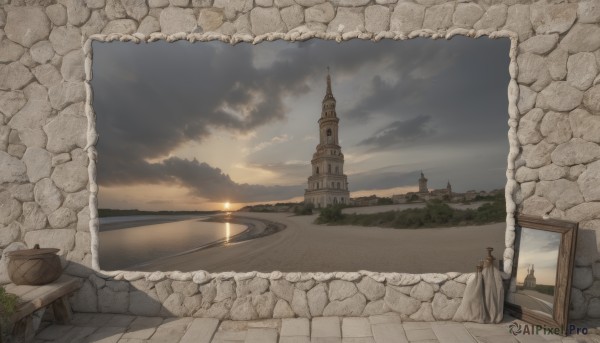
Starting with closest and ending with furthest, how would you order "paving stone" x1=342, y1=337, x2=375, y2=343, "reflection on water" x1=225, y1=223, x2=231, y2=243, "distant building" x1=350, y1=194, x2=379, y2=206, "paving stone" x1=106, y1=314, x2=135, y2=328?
1. "paving stone" x1=342, y1=337, x2=375, y2=343
2. "paving stone" x1=106, y1=314, x2=135, y2=328
3. "reflection on water" x1=225, y1=223, x2=231, y2=243
4. "distant building" x1=350, y1=194, x2=379, y2=206

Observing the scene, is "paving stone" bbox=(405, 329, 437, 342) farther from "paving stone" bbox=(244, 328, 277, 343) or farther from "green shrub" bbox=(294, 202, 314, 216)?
"green shrub" bbox=(294, 202, 314, 216)

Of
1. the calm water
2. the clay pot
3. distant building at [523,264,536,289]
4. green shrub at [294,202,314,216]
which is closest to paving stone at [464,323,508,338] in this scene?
distant building at [523,264,536,289]

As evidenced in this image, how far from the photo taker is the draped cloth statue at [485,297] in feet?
13.6

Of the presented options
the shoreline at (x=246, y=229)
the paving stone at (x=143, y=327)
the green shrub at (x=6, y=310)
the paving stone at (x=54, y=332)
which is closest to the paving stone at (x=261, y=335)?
the paving stone at (x=143, y=327)

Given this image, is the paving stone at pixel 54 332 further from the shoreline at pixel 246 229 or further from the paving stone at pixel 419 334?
the paving stone at pixel 419 334

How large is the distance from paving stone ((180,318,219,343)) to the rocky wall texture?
13cm

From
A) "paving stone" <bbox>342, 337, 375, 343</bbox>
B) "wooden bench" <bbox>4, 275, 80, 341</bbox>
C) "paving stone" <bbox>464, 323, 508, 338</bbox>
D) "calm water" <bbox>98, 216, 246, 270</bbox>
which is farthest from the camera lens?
"calm water" <bbox>98, 216, 246, 270</bbox>

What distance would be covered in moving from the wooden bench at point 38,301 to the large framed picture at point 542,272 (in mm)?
5854

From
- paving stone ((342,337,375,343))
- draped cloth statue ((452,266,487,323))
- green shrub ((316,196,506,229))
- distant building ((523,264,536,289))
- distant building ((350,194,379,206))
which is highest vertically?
distant building ((350,194,379,206))

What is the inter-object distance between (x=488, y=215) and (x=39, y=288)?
20.6 ft

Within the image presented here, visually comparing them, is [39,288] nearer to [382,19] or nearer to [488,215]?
[382,19]

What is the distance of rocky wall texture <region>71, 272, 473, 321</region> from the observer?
4.35 meters

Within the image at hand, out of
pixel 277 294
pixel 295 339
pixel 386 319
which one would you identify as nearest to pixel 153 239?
pixel 277 294

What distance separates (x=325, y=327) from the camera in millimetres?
4125
